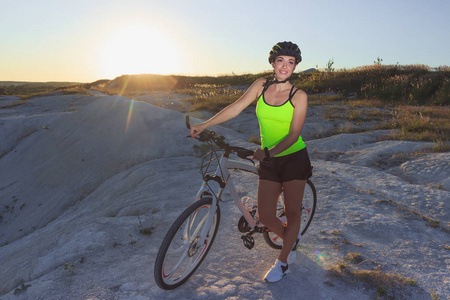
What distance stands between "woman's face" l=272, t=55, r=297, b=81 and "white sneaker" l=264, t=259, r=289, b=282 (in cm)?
204

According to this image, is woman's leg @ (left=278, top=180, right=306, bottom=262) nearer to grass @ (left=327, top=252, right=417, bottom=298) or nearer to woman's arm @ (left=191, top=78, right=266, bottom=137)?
grass @ (left=327, top=252, right=417, bottom=298)

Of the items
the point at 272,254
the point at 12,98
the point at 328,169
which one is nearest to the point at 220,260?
the point at 272,254

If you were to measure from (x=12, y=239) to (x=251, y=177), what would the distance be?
627 centimetres

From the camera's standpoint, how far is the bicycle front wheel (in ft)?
9.58

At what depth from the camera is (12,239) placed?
7.61 m

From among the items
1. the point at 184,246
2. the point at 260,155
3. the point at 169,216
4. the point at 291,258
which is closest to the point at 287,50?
the point at 260,155

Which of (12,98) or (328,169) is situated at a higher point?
(12,98)

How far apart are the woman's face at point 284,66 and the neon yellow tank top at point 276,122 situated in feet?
0.79

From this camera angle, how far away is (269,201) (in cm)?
315

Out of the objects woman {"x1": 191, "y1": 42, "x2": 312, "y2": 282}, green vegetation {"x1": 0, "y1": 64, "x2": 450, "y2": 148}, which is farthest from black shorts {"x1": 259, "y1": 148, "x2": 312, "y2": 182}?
green vegetation {"x1": 0, "y1": 64, "x2": 450, "y2": 148}

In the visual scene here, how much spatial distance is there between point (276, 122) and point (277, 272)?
1.68 m

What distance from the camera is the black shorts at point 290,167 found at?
2.96m

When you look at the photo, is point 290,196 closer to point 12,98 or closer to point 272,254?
point 272,254

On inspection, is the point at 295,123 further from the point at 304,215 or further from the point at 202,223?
the point at 304,215
